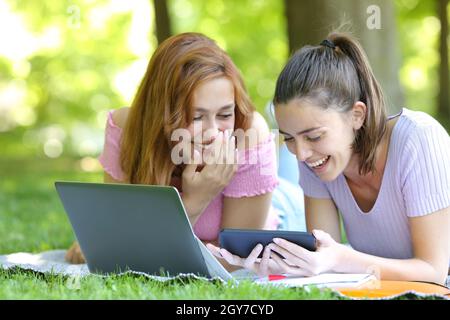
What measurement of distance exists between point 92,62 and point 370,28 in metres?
7.82

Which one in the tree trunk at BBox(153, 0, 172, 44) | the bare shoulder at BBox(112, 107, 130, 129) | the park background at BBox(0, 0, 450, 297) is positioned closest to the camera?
the bare shoulder at BBox(112, 107, 130, 129)

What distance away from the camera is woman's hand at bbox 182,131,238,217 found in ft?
11.1

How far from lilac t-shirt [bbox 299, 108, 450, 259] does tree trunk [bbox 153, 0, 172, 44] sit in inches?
178

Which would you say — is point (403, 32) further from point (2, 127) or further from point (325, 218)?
point (325, 218)

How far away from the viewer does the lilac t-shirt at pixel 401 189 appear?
114 inches

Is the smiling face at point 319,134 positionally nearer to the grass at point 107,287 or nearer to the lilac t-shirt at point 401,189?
the lilac t-shirt at point 401,189

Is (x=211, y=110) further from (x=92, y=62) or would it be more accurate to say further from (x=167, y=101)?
(x=92, y=62)

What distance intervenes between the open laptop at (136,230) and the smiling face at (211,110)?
616 mm

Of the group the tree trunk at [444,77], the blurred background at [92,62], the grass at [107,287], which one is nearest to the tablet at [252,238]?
the grass at [107,287]

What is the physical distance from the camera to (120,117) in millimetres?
3852

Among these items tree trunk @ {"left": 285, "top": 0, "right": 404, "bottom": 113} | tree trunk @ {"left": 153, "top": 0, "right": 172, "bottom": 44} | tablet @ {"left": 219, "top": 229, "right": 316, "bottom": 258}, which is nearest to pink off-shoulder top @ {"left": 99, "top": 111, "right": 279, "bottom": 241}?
tablet @ {"left": 219, "top": 229, "right": 316, "bottom": 258}

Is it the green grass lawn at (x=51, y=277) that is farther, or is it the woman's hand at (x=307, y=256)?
the woman's hand at (x=307, y=256)

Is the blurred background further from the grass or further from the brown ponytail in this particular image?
the brown ponytail

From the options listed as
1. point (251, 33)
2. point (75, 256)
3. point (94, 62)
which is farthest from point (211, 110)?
point (94, 62)
